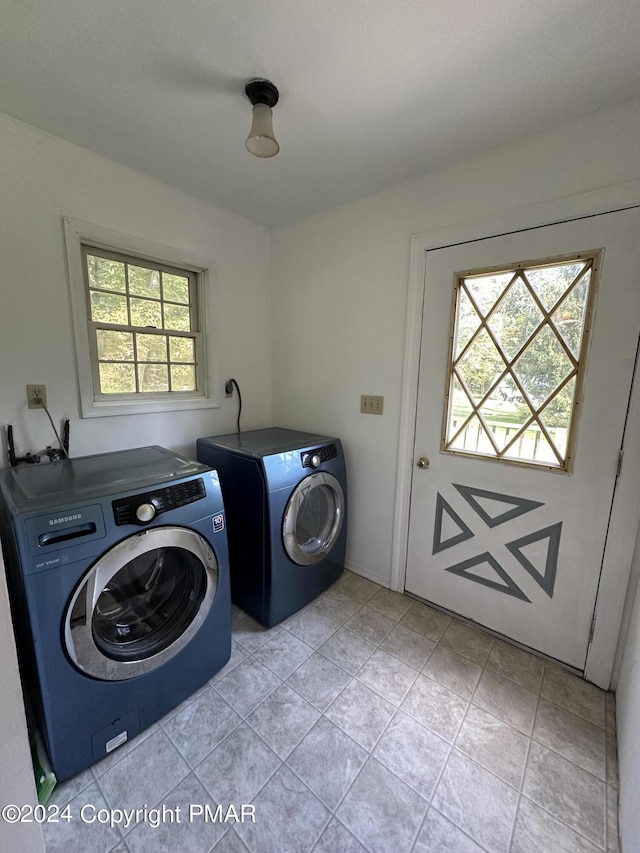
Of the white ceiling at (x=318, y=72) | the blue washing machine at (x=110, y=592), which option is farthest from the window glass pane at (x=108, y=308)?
the blue washing machine at (x=110, y=592)

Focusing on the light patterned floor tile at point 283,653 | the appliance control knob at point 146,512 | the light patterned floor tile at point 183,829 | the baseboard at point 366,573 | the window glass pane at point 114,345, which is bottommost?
the light patterned floor tile at point 183,829

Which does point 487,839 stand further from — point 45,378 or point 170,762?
point 45,378

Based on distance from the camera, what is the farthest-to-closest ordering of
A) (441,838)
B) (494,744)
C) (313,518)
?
(313,518)
(494,744)
(441,838)

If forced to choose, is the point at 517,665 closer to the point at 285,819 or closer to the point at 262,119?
the point at 285,819

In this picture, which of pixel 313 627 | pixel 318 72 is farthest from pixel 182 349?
pixel 313 627

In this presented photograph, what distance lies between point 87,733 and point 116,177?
7.39 ft

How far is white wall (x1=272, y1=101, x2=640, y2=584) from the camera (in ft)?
4.32

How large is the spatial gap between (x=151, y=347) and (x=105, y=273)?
0.40m

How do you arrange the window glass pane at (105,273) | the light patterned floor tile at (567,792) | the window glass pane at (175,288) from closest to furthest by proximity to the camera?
the light patterned floor tile at (567,792) < the window glass pane at (105,273) < the window glass pane at (175,288)

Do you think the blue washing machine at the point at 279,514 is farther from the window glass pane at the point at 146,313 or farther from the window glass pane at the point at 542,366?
the window glass pane at the point at 542,366

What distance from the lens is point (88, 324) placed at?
1.64 m

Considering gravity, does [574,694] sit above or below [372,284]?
below

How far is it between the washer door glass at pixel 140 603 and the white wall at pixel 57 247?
0.75 metres

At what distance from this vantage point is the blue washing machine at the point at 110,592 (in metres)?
0.95
